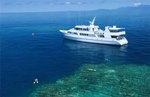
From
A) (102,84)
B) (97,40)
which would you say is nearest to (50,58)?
(97,40)

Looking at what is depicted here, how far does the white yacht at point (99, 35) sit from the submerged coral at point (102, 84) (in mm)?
29079

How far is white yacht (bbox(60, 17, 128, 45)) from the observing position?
86.8 metres

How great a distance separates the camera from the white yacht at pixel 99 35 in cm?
8677

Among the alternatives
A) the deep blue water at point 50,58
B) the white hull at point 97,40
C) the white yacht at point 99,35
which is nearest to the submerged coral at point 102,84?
the deep blue water at point 50,58

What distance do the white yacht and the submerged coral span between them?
29.1 meters

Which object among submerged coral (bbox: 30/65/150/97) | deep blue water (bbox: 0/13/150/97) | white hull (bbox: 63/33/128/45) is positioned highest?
white hull (bbox: 63/33/128/45)

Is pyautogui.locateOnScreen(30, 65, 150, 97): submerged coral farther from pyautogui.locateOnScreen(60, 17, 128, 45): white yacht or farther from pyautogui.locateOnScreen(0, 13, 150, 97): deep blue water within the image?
pyautogui.locateOnScreen(60, 17, 128, 45): white yacht

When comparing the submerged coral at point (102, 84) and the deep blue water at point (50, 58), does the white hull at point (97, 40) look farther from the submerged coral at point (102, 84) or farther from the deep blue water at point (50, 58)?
the submerged coral at point (102, 84)

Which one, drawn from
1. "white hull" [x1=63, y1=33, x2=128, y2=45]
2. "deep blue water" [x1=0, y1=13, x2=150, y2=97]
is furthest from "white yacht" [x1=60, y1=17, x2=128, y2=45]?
A: "deep blue water" [x1=0, y1=13, x2=150, y2=97]

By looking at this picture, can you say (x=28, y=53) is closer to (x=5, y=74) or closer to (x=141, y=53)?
(x=5, y=74)

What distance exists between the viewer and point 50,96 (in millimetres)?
43281

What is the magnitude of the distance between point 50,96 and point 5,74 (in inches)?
803

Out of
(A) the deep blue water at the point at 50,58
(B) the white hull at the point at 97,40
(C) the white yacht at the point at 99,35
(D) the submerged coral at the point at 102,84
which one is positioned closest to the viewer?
(D) the submerged coral at the point at 102,84

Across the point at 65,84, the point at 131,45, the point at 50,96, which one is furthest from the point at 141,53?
the point at 50,96
